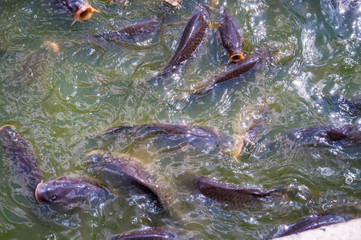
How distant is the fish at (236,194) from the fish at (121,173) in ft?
1.45

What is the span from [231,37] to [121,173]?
6.80ft

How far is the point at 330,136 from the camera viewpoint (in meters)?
3.39

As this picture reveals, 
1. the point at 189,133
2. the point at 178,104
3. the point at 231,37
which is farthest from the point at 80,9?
the point at 189,133

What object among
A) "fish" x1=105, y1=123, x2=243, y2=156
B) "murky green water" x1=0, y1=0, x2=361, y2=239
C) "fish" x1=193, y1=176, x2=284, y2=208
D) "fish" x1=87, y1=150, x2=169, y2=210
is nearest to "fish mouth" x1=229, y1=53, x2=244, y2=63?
"murky green water" x1=0, y1=0, x2=361, y2=239

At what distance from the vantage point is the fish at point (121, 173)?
10.2ft

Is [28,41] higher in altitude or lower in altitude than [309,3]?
lower

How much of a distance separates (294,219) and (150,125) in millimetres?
1719

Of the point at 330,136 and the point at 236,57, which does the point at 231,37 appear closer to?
the point at 236,57

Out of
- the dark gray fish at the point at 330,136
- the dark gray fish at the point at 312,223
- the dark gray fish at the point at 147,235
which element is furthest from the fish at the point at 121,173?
the dark gray fish at the point at 330,136

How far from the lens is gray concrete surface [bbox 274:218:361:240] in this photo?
271 cm

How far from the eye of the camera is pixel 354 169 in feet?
10.7

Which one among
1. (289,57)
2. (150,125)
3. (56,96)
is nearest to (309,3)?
(289,57)

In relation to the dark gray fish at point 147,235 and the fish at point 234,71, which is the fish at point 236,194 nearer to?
the dark gray fish at point 147,235

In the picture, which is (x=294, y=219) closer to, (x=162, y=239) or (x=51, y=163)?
(x=162, y=239)
